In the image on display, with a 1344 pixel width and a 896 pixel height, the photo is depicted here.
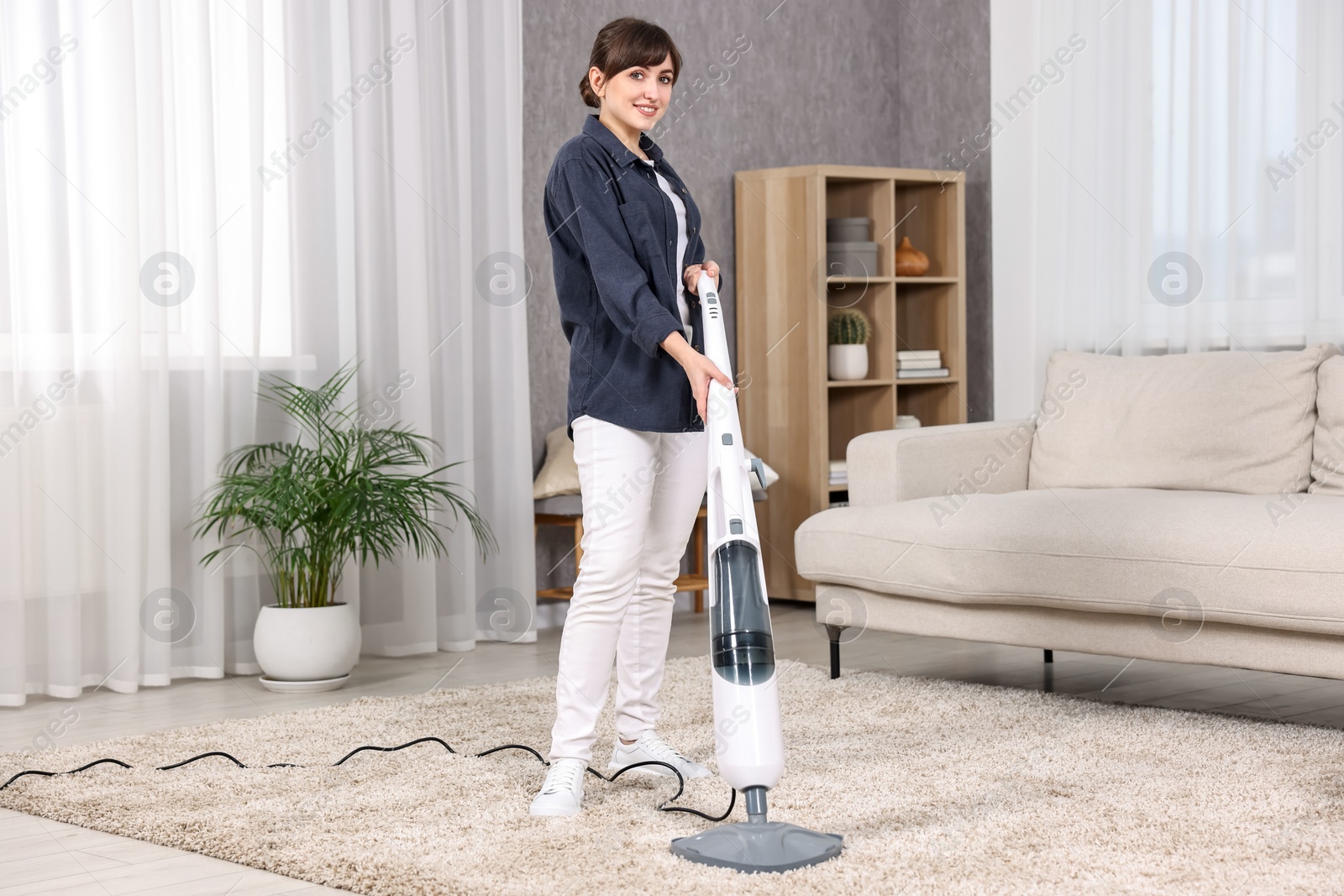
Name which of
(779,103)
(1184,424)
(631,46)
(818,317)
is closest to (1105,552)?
(1184,424)

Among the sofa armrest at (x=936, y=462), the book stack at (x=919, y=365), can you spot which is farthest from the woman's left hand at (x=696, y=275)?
the book stack at (x=919, y=365)

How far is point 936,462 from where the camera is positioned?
344 cm

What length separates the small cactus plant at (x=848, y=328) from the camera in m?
4.68

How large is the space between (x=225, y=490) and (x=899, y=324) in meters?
2.50

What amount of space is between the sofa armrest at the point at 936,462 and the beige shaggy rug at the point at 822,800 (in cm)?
54

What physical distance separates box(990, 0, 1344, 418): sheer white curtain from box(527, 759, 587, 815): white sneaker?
8.93ft

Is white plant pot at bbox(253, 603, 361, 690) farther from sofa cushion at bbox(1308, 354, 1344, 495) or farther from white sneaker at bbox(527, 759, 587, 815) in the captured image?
sofa cushion at bbox(1308, 354, 1344, 495)

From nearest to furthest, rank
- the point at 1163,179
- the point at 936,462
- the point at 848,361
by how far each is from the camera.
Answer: the point at 936,462, the point at 1163,179, the point at 848,361

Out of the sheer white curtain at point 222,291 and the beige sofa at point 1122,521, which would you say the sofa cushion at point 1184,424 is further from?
the sheer white curtain at point 222,291

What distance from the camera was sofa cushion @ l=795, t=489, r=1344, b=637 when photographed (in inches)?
101

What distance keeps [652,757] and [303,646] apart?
1.27 metres

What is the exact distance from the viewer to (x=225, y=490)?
11.2 feet

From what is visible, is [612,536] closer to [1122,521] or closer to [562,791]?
[562,791]

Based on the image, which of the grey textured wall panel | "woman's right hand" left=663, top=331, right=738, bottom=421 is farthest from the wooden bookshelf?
"woman's right hand" left=663, top=331, right=738, bottom=421
